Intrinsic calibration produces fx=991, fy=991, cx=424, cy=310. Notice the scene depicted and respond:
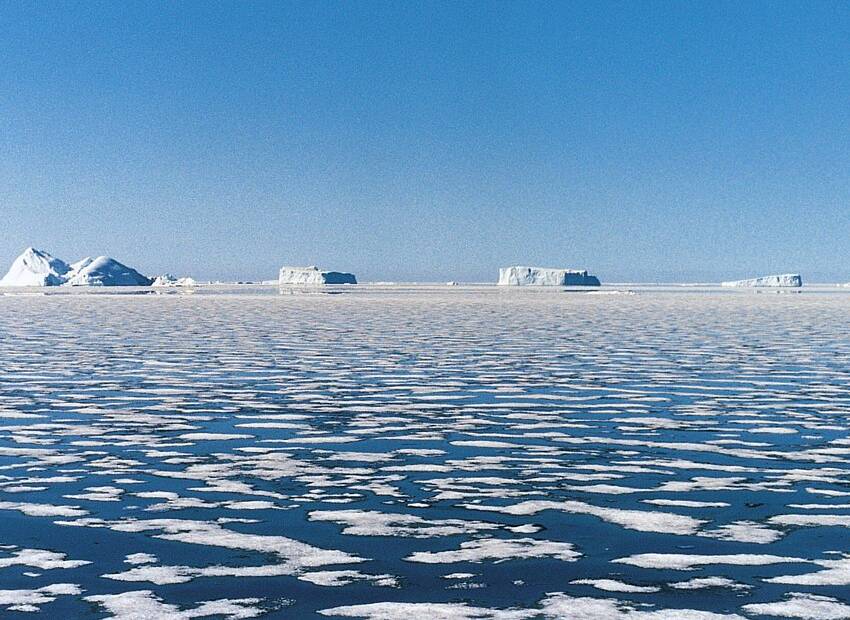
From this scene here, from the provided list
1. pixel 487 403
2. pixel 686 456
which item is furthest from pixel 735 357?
pixel 686 456

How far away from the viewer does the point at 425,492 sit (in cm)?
920

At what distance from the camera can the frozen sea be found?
20.4 feet

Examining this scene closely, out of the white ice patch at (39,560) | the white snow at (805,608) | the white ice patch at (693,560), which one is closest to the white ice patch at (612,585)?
the white ice patch at (693,560)

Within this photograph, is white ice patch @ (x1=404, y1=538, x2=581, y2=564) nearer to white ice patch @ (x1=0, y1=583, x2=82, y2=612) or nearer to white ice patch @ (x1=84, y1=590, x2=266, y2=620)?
white ice patch @ (x1=84, y1=590, x2=266, y2=620)

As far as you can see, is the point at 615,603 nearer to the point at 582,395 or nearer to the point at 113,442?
the point at 113,442

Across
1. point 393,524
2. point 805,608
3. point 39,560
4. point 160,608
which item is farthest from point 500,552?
point 39,560

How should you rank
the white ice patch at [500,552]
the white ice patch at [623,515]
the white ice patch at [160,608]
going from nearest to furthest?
the white ice patch at [160,608], the white ice patch at [500,552], the white ice patch at [623,515]

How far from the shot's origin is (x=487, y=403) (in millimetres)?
15398

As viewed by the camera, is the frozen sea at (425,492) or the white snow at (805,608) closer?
the white snow at (805,608)

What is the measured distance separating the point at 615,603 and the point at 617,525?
1.97 meters

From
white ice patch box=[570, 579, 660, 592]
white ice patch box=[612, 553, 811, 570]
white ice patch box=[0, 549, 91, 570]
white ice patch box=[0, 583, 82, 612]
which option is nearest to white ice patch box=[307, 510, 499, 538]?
white ice patch box=[612, 553, 811, 570]

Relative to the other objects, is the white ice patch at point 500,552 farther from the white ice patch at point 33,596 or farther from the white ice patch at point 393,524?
the white ice patch at point 33,596

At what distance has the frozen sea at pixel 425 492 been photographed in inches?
244

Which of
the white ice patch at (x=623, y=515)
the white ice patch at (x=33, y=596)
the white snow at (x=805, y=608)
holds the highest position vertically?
the white ice patch at (x=33, y=596)
